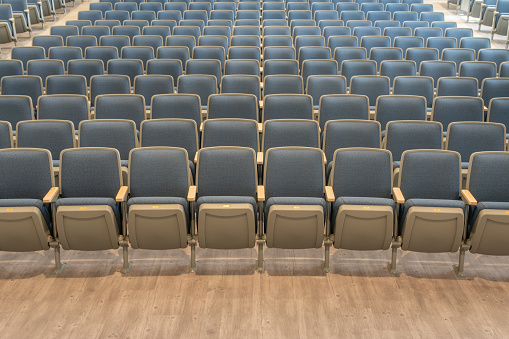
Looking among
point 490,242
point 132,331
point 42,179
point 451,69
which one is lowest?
point 132,331

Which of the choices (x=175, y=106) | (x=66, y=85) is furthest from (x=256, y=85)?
(x=66, y=85)

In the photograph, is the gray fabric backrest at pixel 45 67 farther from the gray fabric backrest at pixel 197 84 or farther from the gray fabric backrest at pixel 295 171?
the gray fabric backrest at pixel 295 171

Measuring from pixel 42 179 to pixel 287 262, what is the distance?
1.18m

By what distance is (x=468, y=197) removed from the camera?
2482mm

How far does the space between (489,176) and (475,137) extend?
43 centimetres

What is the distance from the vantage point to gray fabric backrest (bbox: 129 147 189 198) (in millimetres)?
2590

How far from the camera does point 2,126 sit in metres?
2.90

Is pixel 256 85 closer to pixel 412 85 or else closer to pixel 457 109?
pixel 412 85

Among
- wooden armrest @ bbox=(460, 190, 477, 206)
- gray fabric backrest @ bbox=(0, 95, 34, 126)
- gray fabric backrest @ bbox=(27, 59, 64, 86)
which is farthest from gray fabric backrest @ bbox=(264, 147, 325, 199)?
gray fabric backrest @ bbox=(27, 59, 64, 86)

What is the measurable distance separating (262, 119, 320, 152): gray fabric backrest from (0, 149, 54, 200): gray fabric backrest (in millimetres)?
1083

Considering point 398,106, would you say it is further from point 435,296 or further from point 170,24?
point 170,24

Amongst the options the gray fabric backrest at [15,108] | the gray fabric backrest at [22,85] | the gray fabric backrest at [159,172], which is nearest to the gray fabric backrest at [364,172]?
the gray fabric backrest at [159,172]

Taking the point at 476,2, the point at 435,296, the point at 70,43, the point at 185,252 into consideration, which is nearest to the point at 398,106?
the point at 435,296

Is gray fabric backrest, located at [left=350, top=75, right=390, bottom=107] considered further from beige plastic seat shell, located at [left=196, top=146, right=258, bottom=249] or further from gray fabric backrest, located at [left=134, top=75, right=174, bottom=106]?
beige plastic seat shell, located at [left=196, top=146, right=258, bottom=249]
